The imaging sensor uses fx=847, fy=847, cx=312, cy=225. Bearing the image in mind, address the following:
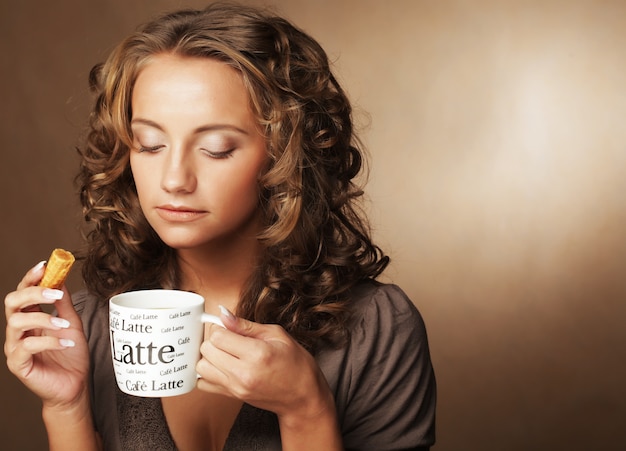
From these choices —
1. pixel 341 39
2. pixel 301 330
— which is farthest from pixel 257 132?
pixel 341 39

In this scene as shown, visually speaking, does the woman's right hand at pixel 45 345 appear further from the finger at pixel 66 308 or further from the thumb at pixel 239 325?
the thumb at pixel 239 325

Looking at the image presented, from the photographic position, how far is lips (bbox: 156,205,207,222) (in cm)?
136

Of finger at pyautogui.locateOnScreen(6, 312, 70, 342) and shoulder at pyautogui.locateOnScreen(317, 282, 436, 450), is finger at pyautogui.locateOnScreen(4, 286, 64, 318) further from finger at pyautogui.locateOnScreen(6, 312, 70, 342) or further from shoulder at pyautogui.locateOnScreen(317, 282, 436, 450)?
shoulder at pyautogui.locateOnScreen(317, 282, 436, 450)

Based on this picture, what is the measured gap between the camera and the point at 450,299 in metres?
2.82

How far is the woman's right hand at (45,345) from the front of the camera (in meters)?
1.19

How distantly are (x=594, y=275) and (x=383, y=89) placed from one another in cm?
91

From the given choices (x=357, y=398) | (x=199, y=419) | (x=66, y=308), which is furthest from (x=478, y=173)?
(x=66, y=308)

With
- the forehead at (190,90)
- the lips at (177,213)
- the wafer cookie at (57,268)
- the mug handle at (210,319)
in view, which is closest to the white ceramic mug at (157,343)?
the mug handle at (210,319)

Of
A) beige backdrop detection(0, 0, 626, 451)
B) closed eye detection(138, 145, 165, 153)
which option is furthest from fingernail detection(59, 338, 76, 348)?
beige backdrop detection(0, 0, 626, 451)

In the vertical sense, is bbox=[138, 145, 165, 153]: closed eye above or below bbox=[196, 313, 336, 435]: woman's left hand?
above

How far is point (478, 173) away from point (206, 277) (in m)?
1.37

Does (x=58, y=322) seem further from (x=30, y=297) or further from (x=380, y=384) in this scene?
(x=380, y=384)

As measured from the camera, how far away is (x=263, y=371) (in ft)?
3.73

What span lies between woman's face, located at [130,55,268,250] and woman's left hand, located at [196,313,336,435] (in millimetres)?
282
